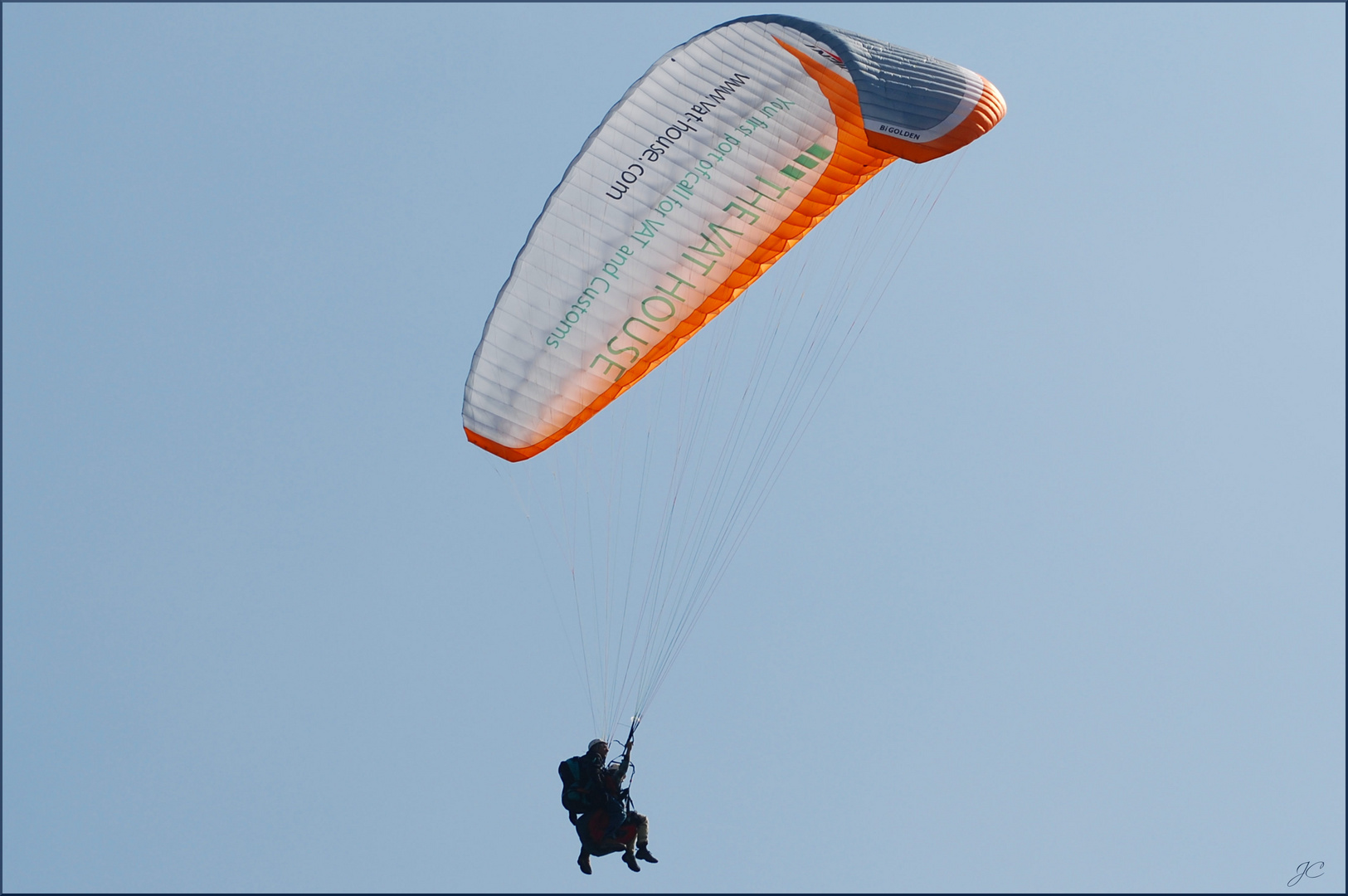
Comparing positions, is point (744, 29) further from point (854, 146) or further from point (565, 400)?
point (565, 400)

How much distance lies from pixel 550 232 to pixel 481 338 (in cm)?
112

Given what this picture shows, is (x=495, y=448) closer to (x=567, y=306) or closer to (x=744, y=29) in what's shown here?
(x=567, y=306)

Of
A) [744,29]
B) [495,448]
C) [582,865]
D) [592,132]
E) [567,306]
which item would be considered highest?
[744,29]

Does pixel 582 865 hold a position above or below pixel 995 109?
below

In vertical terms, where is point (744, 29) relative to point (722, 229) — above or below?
above

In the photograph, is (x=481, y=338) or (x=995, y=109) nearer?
(x=995, y=109)

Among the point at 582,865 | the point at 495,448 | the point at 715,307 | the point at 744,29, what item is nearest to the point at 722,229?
the point at 715,307

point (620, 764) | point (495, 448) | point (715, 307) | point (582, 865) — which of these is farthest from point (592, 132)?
point (582, 865)

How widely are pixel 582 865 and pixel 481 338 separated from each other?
15.1ft

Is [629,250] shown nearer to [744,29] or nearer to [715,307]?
[715,307]

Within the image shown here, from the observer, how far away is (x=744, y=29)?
45.6ft

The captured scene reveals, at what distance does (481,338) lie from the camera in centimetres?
1421

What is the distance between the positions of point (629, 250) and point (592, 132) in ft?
3.51

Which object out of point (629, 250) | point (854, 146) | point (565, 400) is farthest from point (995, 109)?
point (565, 400)
